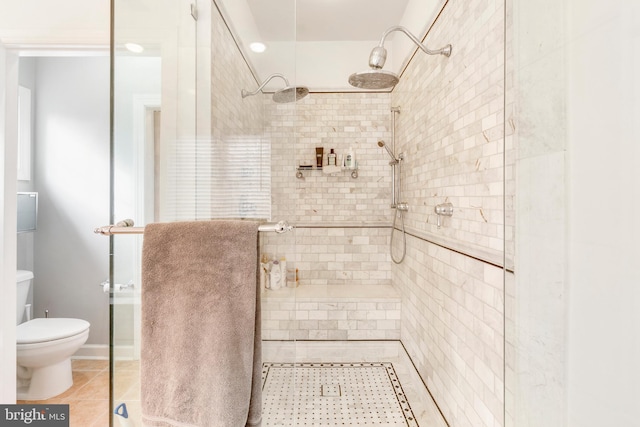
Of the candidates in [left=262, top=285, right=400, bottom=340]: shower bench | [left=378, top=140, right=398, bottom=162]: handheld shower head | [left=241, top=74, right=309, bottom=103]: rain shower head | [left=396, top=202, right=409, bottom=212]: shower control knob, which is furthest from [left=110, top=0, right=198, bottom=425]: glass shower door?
[left=378, top=140, right=398, bottom=162]: handheld shower head

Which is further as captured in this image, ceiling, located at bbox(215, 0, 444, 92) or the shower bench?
the shower bench

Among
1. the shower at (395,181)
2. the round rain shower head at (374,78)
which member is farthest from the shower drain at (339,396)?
the round rain shower head at (374,78)

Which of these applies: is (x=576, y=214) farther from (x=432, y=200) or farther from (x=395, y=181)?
(x=395, y=181)

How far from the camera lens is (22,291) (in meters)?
2.19

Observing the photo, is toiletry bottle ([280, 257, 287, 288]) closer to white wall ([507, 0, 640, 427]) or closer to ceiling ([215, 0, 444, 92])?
ceiling ([215, 0, 444, 92])

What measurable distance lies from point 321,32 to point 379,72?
1.21 m

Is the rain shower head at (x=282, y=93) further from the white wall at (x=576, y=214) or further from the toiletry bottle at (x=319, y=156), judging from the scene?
the toiletry bottle at (x=319, y=156)

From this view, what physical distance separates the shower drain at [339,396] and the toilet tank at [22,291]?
6.79ft

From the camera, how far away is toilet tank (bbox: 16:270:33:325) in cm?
214

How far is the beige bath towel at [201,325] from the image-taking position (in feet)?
2.77

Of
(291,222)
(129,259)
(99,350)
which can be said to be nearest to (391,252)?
(291,222)

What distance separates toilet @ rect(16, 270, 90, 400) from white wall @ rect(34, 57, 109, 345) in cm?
41

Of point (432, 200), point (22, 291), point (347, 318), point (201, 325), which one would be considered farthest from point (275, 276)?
point (22, 291)

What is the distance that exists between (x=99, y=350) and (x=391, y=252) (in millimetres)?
2652
